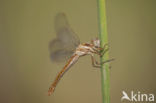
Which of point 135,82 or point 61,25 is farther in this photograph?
point 135,82

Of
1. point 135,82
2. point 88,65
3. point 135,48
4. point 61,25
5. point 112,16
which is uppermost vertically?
point 112,16

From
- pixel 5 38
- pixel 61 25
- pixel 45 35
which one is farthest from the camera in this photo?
pixel 5 38

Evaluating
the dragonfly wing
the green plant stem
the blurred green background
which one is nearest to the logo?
the blurred green background

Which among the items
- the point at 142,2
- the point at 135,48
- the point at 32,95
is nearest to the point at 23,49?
the point at 32,95

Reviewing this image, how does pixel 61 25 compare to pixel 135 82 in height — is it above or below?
above

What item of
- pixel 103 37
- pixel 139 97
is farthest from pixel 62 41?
pixel 139 97

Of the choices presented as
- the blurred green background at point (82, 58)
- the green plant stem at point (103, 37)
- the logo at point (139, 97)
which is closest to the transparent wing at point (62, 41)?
the green plant stem at point (103, 37)

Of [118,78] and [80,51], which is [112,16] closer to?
[118,78]

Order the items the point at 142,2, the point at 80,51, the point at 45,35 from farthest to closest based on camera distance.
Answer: the point at 45,35
the point at 142,2
the point at 80,51
